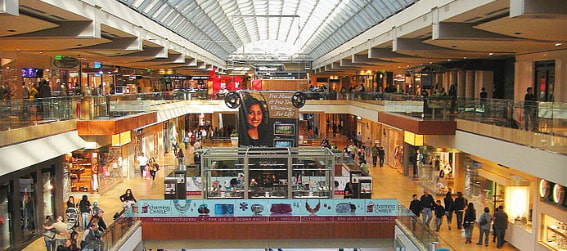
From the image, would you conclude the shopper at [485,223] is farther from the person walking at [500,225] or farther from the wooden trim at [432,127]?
the wooden trim at [432,127]

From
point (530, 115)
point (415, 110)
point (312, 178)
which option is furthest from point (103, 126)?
point (530, 115)

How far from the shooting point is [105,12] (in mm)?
20422

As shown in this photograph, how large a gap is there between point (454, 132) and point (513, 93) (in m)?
7.08

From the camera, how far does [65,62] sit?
29.4 meters

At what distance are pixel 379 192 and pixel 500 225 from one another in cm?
962

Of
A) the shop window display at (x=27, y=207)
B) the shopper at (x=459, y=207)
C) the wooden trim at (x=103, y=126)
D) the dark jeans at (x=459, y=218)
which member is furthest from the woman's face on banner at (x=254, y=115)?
the dark jeans at (x=459, y=218)

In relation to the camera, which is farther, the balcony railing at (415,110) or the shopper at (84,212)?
the shopper at (84,212)

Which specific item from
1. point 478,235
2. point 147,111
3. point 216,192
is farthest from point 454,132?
point 147,111

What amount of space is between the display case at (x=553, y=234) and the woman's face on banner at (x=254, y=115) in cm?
1216

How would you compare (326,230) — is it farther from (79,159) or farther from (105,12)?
(79,159)

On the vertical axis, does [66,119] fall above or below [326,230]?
above

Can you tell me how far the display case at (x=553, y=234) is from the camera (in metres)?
15.3

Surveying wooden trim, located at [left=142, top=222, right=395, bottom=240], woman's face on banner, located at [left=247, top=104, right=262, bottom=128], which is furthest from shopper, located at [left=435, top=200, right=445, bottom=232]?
woman's face on banner, located at [left=247, top=104, right=262, bottom=128]

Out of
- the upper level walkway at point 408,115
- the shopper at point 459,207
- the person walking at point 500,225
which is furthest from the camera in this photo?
the shopper at point 459,207
